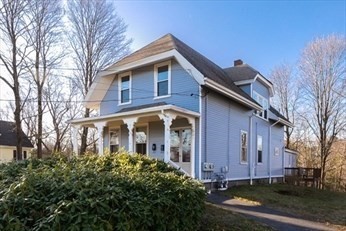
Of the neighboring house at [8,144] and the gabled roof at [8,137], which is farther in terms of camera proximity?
the gabled roof at [8,137]

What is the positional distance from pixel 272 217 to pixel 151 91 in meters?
7.81

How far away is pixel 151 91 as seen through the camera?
547 inches

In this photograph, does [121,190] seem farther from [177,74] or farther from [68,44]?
[68,44]

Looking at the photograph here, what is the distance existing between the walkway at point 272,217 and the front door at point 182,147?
2.85 m

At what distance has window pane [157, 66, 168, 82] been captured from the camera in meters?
13.5

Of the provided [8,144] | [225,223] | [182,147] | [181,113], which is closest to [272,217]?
[225,223]

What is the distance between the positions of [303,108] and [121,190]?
27.6 meters

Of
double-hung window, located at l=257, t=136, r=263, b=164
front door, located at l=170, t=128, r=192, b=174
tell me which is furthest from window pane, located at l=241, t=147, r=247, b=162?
front door, located at l=170, t=128, r=192, b=174

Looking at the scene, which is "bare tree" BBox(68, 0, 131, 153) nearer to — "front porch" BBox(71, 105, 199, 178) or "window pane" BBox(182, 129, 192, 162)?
"front porch" BBox(71, 105, 199, 178)

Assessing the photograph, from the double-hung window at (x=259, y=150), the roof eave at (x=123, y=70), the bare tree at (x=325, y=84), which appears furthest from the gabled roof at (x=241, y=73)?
the bare tree at (x=325, y=84)

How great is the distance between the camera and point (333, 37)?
23484mm

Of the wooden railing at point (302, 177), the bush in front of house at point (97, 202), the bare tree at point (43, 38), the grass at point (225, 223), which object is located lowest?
the wooden railing at point (302, 177)

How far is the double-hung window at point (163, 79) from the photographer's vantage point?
13320 millimetres

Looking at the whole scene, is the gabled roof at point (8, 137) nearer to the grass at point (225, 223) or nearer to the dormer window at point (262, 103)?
the dormer window at point (262, 103)
